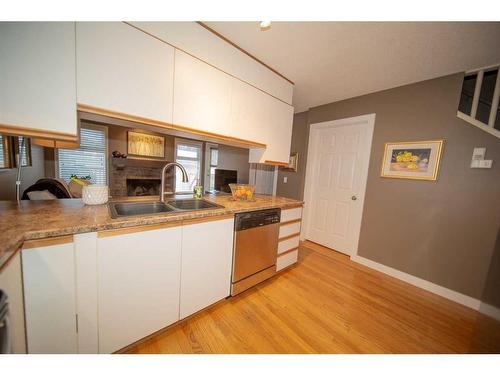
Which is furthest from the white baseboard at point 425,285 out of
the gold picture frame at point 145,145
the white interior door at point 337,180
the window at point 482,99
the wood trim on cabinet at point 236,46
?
the gold picture frame at point 145,145

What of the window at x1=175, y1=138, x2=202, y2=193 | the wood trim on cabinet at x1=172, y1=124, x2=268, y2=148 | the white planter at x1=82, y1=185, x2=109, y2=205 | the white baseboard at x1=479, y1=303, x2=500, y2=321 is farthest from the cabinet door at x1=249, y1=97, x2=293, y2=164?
the window at x1=175, y1=138, x2=202, y2=193

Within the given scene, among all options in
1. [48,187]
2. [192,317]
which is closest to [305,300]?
[192,317]

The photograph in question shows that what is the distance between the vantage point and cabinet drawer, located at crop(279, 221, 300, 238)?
6.65 feet

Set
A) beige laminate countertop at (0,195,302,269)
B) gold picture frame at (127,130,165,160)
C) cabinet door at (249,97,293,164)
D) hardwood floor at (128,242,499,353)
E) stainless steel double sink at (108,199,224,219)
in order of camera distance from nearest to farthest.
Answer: beige laminate countertop at (0,195,302,269) → hardwood floor at (128,242,499,353) → stainless steel double sink at (108,199,224,219) → cabinet door at (249,97,293,164) → gold picture frame at (127,130,165,160)

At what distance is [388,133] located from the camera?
2.34 m

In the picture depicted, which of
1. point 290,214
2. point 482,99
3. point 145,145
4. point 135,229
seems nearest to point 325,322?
point 290,214

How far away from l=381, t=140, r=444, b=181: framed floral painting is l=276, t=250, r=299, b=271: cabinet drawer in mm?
1671

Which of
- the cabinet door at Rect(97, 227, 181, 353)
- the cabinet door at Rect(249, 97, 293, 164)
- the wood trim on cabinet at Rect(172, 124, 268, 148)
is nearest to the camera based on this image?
the cabinet door at Rect(97, 227, 181, 353)

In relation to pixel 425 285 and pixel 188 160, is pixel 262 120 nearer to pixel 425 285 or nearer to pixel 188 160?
pixel 425 285

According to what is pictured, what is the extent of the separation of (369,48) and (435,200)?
184cm

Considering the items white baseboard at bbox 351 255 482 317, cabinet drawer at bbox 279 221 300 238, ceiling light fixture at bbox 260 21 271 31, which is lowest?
white baseboard at bbox 351 255 482 317

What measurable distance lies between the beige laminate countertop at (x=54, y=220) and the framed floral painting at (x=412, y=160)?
2.42 metres

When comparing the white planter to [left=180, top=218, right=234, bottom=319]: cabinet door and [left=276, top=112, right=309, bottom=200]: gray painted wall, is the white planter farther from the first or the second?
[left=276, top=112, right=309, bottom=200]: gray painted wall
